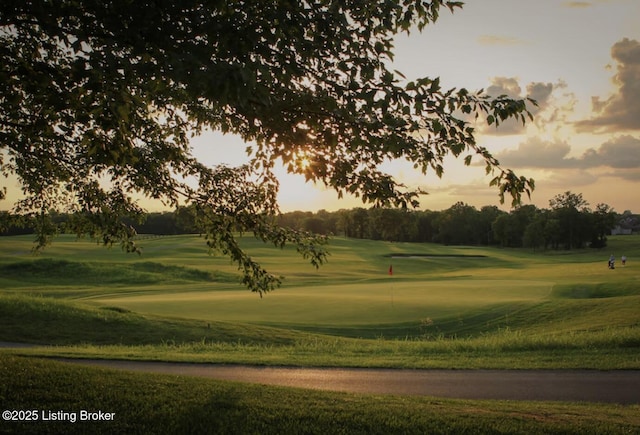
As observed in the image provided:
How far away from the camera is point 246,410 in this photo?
25.8ft

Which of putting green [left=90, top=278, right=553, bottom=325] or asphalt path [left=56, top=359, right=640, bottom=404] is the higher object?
asphalt path [left=56, top=359, right=640, bottom=404]

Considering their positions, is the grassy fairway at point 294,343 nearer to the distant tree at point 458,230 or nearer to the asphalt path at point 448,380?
the asphalt path at point 448,380

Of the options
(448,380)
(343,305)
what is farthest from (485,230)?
(448,380)

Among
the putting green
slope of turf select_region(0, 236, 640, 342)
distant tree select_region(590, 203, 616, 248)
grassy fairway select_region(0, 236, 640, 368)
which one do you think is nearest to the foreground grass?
grassy fairway select_region(0, 236, 640, 368)

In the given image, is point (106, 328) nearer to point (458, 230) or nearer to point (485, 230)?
point (458, 230)

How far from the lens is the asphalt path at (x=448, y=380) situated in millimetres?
11211

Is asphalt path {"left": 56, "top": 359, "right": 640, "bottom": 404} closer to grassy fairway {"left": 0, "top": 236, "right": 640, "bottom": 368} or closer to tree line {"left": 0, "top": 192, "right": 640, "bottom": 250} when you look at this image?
grassy fairway {"left": 0, "top": 236, "right": 640, "bottom": 368}

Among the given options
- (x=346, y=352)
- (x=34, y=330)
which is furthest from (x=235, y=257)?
(x=34, y=330)

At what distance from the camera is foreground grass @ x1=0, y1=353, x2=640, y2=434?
23.8 feet

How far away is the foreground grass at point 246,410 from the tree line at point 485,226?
89.4 metres

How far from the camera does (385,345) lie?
17297 mm

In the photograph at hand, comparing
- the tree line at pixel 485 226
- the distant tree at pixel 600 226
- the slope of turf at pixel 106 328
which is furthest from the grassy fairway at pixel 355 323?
the distant tree at pixel 600 226

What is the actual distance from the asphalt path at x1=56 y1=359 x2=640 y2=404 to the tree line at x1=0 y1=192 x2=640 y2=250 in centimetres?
8500

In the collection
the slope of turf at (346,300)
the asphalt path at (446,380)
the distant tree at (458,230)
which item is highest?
the distant tree at (458,230)
